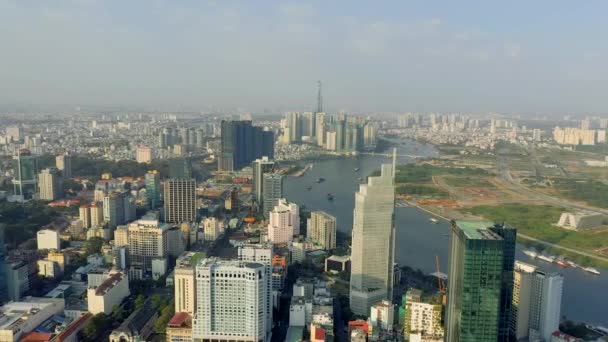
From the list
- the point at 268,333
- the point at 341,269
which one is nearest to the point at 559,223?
the point at 341,269

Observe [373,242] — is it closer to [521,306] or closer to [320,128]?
[521,306]

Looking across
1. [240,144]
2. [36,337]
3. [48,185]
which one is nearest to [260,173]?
[48,185]

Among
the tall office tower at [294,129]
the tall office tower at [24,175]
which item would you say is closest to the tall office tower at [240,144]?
the tall office tower at [24,175]

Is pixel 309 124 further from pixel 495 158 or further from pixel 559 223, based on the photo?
pixel 559 223

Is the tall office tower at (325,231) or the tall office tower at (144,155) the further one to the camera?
the tall office tower at (144,155)

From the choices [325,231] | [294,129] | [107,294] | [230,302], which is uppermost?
[294,129]

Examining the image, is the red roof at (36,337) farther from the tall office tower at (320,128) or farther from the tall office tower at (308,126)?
the tall office tower at (308,126)
